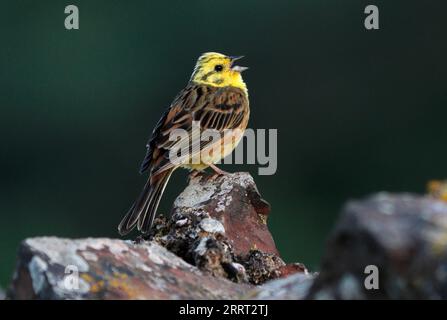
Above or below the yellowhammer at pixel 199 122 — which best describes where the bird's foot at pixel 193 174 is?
below

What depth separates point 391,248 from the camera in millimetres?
4457

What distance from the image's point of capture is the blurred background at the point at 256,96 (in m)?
20.3

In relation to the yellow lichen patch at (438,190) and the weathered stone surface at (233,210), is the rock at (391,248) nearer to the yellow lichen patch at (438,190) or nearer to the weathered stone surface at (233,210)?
Result: the yellow lichen patch at (438,190)

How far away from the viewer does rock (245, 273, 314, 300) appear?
17.0 ft

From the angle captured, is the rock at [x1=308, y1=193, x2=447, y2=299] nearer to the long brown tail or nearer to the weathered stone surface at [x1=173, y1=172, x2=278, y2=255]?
the weathered stone surface at [x1=173, y1=172, x2=278, y2=255]

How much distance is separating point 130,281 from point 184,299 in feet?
0.76

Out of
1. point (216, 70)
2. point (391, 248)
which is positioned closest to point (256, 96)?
point (216, 70)

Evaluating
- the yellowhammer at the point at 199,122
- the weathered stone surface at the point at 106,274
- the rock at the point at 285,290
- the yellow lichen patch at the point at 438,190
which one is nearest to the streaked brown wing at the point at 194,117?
the yellowhammer at the point at 199,122

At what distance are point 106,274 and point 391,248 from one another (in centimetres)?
135

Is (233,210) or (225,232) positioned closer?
(225,232)

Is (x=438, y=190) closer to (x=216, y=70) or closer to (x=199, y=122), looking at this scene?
(x=199, y=122)

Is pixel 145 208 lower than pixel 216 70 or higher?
lower

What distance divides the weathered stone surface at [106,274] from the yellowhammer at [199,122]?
2.49 metres
